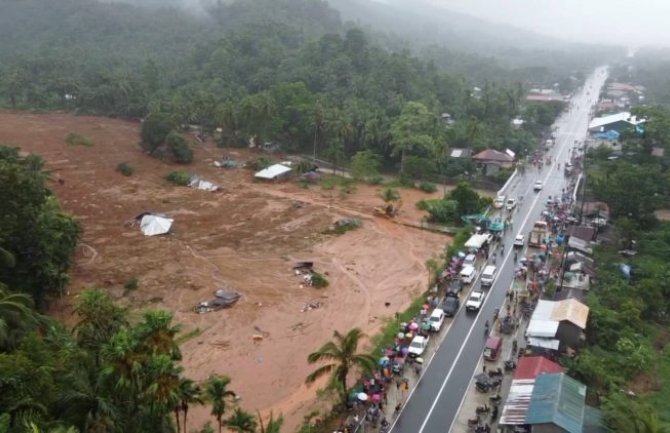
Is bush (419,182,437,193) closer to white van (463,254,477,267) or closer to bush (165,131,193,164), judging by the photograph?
white van (463,254,477,267)

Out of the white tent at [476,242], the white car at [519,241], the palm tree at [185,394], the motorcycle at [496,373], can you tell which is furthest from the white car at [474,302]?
the palm tree at [185,394]

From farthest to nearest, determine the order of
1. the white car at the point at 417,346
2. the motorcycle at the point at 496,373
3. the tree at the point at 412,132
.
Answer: the tree at the point at 412,132 < the white car at the point at 417,346 < the motorcycle at the point at 496,373

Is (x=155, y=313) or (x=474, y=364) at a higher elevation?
(x=155, y=313)

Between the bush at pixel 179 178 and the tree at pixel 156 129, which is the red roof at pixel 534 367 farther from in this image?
the tree at pixel 156 129

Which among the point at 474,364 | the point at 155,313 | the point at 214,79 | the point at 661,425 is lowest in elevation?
the point at 214,79

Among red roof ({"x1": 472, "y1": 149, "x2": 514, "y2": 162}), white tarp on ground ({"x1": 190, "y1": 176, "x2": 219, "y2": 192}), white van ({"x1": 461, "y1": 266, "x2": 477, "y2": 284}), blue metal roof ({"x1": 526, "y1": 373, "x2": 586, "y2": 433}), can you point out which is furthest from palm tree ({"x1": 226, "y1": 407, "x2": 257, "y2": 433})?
red roof ({"x1": 472, "y1": 149, "x2": 514, "y2": 162})

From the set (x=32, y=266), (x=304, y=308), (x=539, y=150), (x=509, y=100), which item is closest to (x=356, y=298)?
(x=304, y=308)

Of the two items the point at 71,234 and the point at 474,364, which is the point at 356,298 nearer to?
the point at 474,364

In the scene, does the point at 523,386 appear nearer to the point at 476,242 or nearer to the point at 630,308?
the point at 630,308
